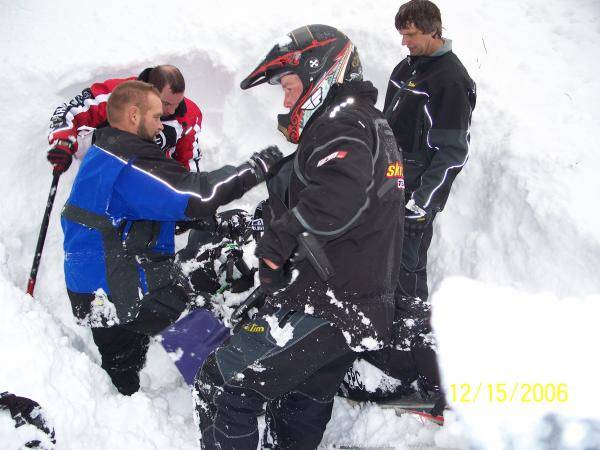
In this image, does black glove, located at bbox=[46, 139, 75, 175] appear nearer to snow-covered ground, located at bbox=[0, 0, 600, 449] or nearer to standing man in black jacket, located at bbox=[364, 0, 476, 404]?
snow-covered ground, located at bbox=[0, 0, 600, 449]

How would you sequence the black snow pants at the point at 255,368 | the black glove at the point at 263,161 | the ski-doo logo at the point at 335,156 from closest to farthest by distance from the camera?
the ski-doo logo at the point at 335,156 < the black snow pants at the point at 255,368 < the black glove at the point at 263,161

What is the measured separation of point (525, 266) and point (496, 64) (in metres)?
2.61

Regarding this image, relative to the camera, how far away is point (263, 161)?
3289mm

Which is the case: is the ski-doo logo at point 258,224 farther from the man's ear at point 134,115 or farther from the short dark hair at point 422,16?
the short dark hair at point 422,16

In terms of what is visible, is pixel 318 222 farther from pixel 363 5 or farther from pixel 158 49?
pixel 363 5

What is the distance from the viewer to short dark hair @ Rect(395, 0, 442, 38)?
368 cm

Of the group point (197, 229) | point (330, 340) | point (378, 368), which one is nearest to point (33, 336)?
point (197, 229)

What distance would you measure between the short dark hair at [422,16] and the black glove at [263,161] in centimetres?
147

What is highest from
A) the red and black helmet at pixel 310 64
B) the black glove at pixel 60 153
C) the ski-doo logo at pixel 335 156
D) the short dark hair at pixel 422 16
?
the short dark hair at pixel 422 16

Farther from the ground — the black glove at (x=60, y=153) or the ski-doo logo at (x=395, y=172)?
the ski-doo logo at (x=395, y=172)

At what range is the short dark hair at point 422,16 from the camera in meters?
3.68

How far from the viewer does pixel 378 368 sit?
11.2ft
